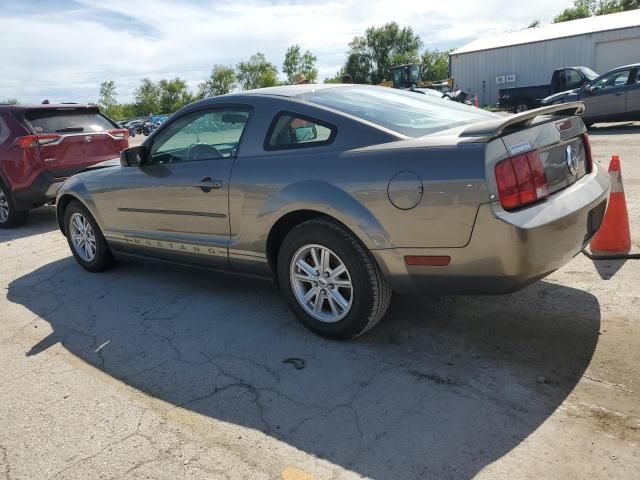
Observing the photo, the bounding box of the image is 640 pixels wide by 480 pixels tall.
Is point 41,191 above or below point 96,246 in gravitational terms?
above

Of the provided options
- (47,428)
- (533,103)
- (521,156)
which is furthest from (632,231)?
(533,103)

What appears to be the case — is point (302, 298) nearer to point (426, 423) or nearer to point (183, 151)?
point (426, 423)

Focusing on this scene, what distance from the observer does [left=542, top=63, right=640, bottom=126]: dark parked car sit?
13.5 meters

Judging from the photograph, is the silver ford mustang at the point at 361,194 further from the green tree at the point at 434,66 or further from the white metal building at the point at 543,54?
the green tree at the point at 434,66

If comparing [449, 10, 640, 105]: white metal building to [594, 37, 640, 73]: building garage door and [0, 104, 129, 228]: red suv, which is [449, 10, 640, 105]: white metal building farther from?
[0, 104, 129, 228]: red suv

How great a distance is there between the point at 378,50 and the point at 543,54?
5877 centimetres

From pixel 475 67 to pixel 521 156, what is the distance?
121ft

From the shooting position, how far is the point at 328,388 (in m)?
2.91

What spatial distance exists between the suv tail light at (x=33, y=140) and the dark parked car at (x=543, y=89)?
19179 mm

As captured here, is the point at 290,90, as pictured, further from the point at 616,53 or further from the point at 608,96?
the point at 616,53

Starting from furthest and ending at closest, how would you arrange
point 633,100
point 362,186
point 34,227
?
point 633,100
point 34,227
point 362,186

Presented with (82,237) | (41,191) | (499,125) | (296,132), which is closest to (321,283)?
(296,132)

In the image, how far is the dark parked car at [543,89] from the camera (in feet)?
68.7

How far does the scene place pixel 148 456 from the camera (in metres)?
2.48
